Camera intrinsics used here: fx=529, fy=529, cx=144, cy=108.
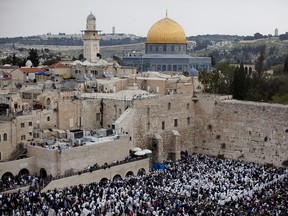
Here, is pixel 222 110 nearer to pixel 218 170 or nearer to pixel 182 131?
pixel 182 131

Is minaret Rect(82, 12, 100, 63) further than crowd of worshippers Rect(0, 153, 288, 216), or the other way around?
minaret Rect(82, 12, 100, 63)

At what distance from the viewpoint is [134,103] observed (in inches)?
1249

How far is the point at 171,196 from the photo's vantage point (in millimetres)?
24078

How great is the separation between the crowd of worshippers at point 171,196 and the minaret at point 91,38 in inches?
917

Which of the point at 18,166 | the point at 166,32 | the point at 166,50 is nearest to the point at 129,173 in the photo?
the point at 18,166

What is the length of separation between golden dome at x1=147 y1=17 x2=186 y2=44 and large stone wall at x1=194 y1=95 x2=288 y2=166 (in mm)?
14619

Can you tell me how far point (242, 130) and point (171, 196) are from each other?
36.1 feet

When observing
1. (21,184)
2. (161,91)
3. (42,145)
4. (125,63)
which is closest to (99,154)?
(42,145)

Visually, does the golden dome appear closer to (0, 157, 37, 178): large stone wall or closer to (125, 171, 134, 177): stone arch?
(125, 171, 134, 177): stone arch

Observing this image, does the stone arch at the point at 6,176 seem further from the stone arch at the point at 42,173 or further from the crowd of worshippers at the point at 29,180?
the stone arch at the point at 42,173

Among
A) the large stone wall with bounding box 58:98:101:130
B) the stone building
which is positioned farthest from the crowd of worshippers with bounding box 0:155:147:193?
the stone building

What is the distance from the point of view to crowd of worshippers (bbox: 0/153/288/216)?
21.9 m

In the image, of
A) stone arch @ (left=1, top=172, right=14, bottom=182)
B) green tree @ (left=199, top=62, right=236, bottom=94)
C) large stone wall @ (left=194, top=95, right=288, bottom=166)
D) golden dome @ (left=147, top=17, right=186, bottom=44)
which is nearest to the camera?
stone arch @ (left=1, top=172, right=14, bottom=182)

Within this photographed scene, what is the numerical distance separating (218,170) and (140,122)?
19.1 ft
